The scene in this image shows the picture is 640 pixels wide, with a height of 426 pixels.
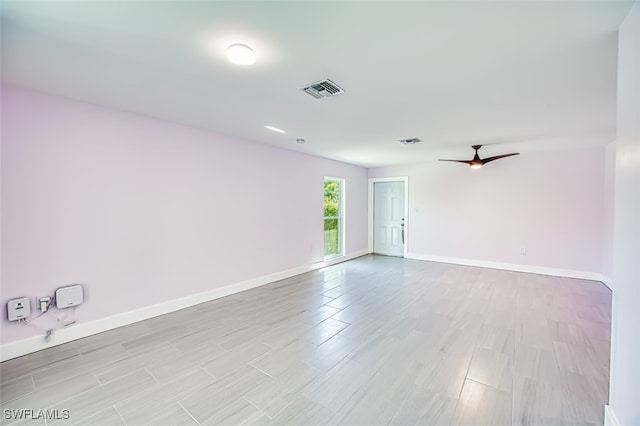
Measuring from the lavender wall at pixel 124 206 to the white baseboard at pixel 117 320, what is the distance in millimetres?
68

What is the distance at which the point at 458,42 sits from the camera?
169 cm

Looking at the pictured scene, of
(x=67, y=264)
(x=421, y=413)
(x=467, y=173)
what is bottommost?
(x=421, y=413)

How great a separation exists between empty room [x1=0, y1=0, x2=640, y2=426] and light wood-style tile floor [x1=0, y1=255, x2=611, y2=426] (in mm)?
20

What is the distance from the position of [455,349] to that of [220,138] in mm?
3843

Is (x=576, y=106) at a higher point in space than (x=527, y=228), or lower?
higher

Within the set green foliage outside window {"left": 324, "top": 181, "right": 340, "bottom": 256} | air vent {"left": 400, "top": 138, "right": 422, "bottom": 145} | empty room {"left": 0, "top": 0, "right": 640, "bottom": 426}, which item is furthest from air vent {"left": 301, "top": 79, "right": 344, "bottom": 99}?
green foliage outside window {"left": 324, "top": 181, "right": 340, "bottom": 256}

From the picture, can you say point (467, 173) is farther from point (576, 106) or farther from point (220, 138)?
point (220, 138)

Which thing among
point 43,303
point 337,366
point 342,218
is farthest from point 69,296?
point 342,218

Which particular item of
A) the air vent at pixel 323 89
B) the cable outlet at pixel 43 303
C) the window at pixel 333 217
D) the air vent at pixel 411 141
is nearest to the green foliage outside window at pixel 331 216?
the window at pixel 333 217

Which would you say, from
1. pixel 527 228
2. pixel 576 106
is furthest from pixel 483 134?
pixel 527 228

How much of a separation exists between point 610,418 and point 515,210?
15.3ft

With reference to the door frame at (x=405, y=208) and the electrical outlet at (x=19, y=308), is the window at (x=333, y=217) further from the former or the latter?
the electrical outlet at (x=19, y=308)

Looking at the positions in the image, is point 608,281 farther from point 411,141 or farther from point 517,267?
point 411,141

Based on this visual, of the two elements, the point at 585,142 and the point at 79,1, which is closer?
the point at 79,1
